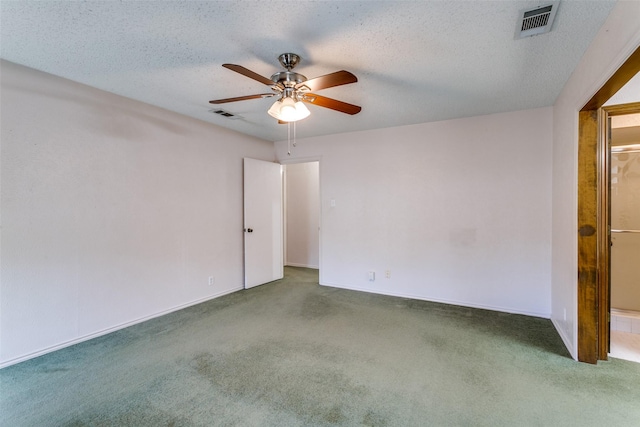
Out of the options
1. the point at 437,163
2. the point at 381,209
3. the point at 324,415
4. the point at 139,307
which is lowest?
the point at 324,415

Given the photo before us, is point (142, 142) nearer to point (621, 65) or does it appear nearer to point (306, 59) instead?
point (306, 59)

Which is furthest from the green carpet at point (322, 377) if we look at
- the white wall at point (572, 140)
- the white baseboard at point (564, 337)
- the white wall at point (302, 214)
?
the white wall at point (302, 214)

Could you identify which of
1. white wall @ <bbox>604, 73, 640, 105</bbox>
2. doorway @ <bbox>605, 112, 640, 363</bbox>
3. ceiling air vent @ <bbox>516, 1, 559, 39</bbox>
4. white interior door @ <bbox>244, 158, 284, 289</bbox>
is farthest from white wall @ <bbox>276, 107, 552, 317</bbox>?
ceiling air vent @ <bbox>516, 1, 559, 39</bbox>

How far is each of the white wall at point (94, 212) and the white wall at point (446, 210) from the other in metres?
1.90

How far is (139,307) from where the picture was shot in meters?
3.16

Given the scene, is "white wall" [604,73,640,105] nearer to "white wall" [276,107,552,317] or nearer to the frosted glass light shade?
"white wall" [276,107,552,317]

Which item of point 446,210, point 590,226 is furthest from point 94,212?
point 590,226

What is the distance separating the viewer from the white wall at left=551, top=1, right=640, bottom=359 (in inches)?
61.6

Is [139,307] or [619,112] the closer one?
[619,112]

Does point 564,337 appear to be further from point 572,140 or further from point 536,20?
point 536,20

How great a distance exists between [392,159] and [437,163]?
0.61 meters

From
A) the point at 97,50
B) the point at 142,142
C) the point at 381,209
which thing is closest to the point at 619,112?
the point at 381,209

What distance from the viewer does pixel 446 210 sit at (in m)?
3.80

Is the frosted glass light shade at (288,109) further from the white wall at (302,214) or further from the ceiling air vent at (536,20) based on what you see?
the white wall at (302,214)
